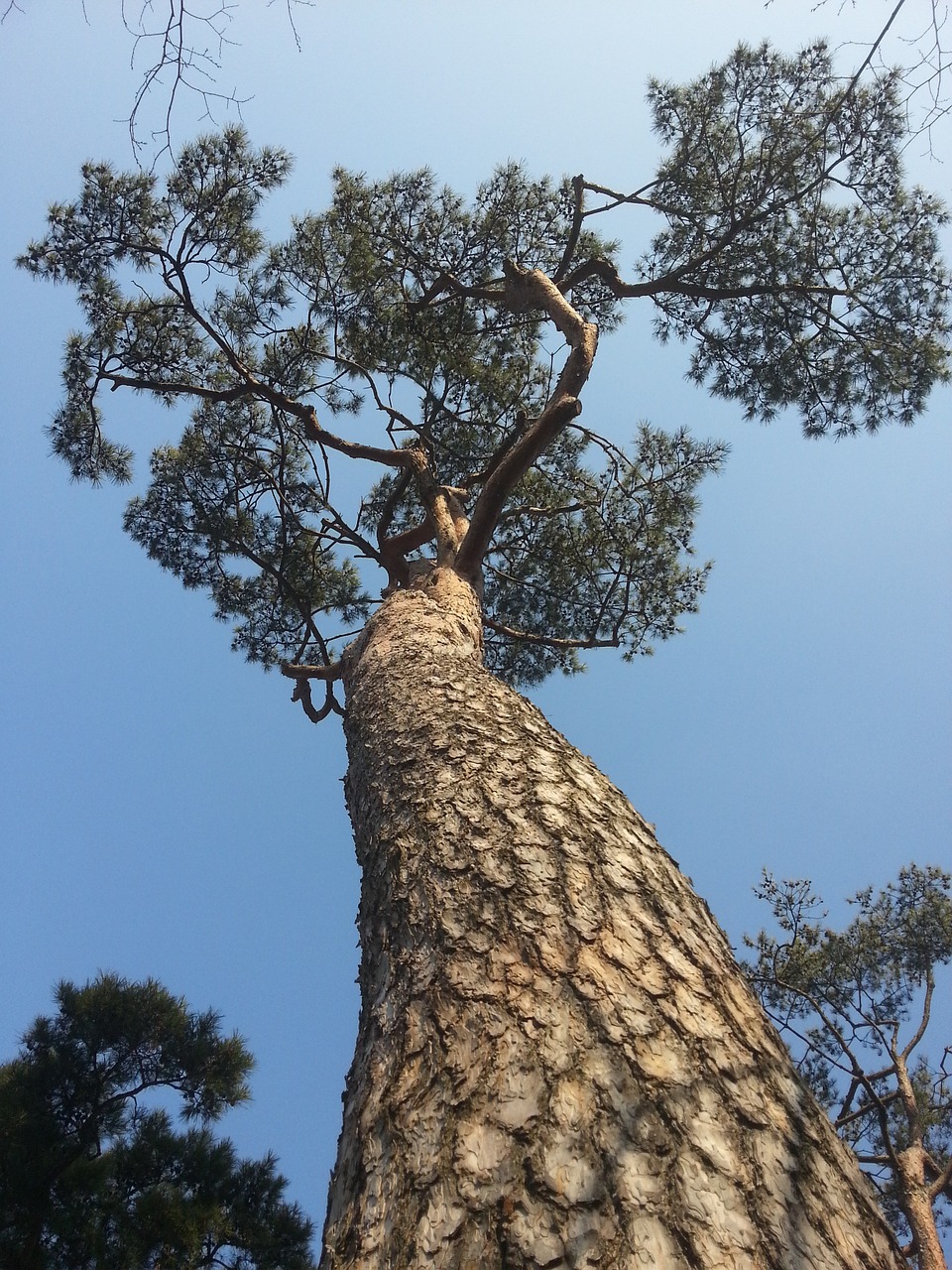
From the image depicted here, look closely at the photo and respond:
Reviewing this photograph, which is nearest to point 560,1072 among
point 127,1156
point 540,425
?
point 540,425

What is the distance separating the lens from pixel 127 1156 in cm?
375

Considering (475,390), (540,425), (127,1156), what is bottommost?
(127,1156)

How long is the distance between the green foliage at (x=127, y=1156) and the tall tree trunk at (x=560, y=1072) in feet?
8.59

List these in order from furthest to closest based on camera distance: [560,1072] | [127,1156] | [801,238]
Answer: [801,238]
[127,1156]
[560,1072]

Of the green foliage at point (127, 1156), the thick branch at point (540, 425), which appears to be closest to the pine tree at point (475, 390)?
the thick branch at point (540, 425)

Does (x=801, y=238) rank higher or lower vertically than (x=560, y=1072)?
higher

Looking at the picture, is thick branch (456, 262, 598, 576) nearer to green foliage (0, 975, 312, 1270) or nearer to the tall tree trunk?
the tall tree trunk

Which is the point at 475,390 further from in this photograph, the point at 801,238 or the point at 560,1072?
the point at 560,1072

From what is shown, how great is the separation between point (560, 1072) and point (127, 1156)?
3.57 m

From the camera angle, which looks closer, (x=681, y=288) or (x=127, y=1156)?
(x=127, y=1156)

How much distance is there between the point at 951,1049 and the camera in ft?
17.5

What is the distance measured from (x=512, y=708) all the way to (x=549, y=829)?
74 centimetres

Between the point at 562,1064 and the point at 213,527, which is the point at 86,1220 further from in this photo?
the point at 213,527

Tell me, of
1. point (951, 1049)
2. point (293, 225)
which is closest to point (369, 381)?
point (293, 225)
